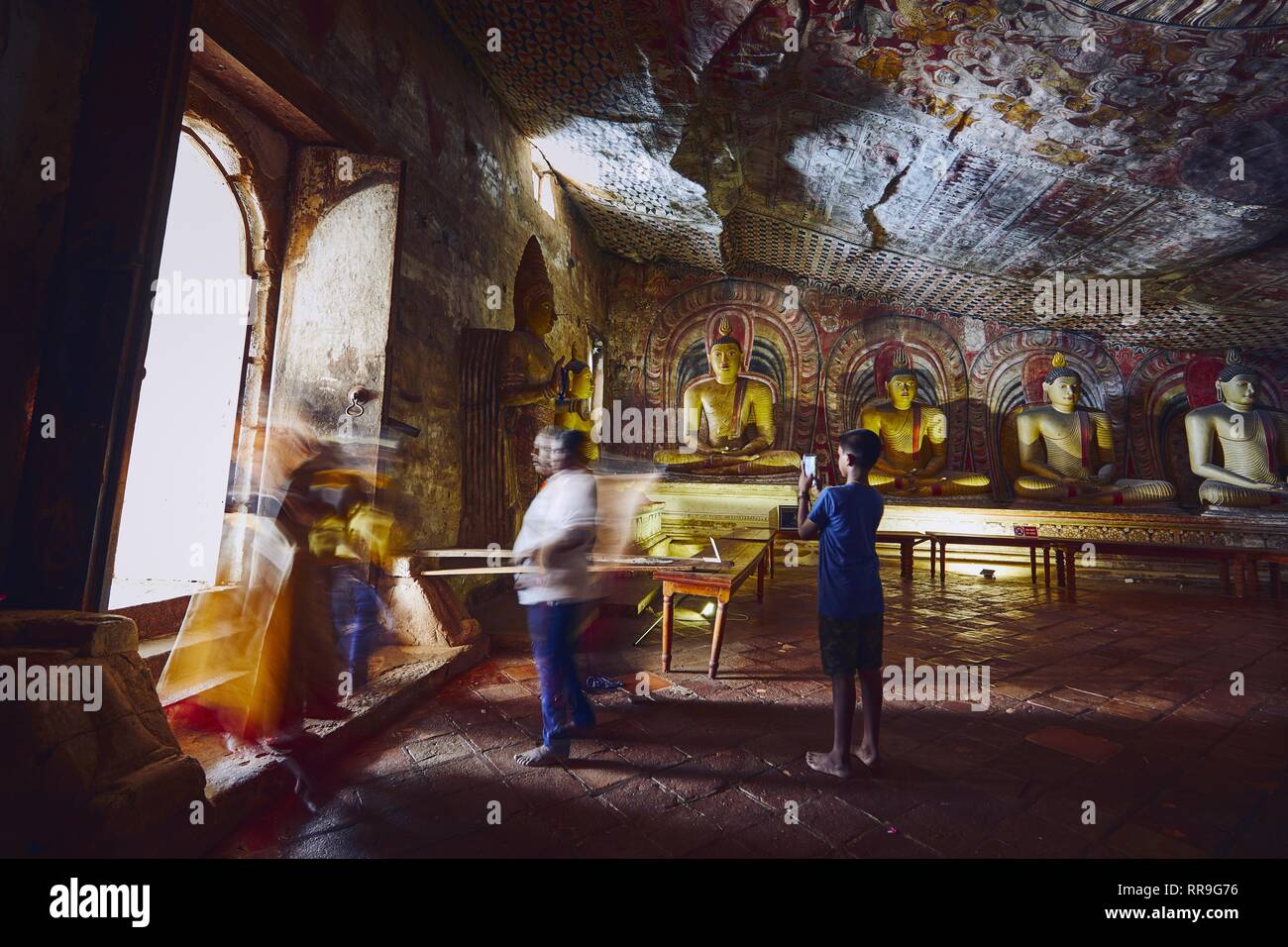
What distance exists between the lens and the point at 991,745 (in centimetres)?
247

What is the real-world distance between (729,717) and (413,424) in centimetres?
289

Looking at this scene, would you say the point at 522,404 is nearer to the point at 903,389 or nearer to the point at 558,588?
the point at 558,588

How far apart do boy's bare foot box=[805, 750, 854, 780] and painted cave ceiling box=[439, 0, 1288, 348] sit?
4691 mm

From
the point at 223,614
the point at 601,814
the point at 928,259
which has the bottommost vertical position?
the point at 601,814

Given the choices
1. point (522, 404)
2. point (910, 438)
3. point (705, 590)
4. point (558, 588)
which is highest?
point (910, 438)

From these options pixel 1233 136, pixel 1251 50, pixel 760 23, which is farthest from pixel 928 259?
pixel 760 23

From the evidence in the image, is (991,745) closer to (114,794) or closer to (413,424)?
(114,794)

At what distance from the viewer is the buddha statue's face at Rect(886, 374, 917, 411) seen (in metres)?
9.30

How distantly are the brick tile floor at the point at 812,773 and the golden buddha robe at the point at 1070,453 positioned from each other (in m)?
4.70

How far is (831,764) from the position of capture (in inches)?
86.8

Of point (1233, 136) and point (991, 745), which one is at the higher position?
point (1233, 136)

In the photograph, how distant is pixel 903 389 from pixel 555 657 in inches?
346

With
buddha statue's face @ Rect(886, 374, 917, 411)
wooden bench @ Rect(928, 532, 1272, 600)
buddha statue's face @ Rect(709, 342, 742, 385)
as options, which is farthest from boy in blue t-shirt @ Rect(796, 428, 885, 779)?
buddha statue's face @ Rect(886, 374, 917, 411)

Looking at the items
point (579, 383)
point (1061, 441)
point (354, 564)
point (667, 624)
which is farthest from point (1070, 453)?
point (354, 564)
